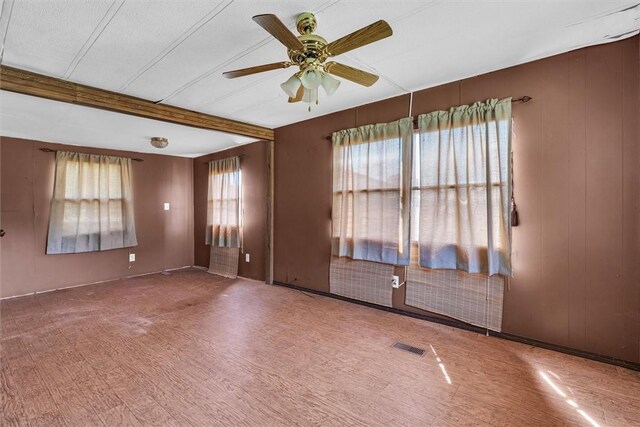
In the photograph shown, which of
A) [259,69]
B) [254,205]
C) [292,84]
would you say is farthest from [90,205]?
A: [292,84]

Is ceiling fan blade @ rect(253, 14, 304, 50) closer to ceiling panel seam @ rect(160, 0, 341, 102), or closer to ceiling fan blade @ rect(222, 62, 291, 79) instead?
ceiling fan blade @ rect(222, 62, 291, 79)

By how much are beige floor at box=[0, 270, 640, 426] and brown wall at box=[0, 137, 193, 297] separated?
1376 mm

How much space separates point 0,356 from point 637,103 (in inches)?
211

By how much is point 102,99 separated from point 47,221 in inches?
115

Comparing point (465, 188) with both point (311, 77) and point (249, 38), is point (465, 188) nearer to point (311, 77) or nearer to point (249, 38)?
point (311, 77)

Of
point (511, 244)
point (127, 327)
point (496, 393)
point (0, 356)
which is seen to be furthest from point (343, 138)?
point (0, 356)

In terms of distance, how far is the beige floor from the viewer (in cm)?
182

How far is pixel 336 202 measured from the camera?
3969 mm

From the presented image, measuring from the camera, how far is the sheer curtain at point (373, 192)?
3365 millimetres

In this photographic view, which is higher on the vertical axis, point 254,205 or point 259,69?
point 259,69

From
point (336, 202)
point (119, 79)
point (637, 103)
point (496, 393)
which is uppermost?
point (119, 79)

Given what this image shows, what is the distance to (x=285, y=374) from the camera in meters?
2.25

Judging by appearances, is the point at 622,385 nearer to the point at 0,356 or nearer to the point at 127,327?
the point at 127,327

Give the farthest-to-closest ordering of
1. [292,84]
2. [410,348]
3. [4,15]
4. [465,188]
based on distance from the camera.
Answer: [465,188] < [410,348] < [292,84] < [4,15]
